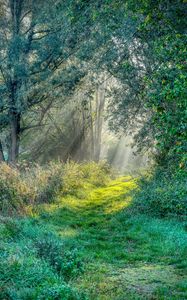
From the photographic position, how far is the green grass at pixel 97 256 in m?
6.86

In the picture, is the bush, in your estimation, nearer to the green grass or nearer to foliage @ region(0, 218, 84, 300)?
the green grass

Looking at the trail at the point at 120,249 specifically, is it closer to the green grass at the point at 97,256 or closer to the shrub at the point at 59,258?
the green grass at the point at 97,256

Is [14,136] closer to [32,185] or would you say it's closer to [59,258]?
[32,185]

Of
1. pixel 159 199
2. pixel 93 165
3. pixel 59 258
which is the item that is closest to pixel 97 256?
pixel 59 258

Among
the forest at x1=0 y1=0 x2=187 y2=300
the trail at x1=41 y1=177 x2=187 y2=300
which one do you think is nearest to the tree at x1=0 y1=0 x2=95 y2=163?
the forest at x1=0 y1=0 x2=187 y2=300

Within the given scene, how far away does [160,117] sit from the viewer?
25.9 ft

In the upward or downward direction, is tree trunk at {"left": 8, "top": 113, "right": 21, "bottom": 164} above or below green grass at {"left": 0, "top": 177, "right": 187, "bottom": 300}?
above

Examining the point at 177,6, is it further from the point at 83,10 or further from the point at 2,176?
the point at 2,176

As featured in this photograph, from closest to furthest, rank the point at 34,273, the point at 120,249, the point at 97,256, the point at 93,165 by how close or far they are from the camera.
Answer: the point at 34,273
the point at 97,256
the point at 120,249
the point at 93,165

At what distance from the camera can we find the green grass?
686 centimetres

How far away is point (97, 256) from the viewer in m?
9.84

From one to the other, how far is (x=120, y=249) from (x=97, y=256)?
1.04 metres

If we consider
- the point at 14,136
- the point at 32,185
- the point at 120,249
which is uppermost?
the point at 14,136

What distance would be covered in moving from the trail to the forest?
34 mm
